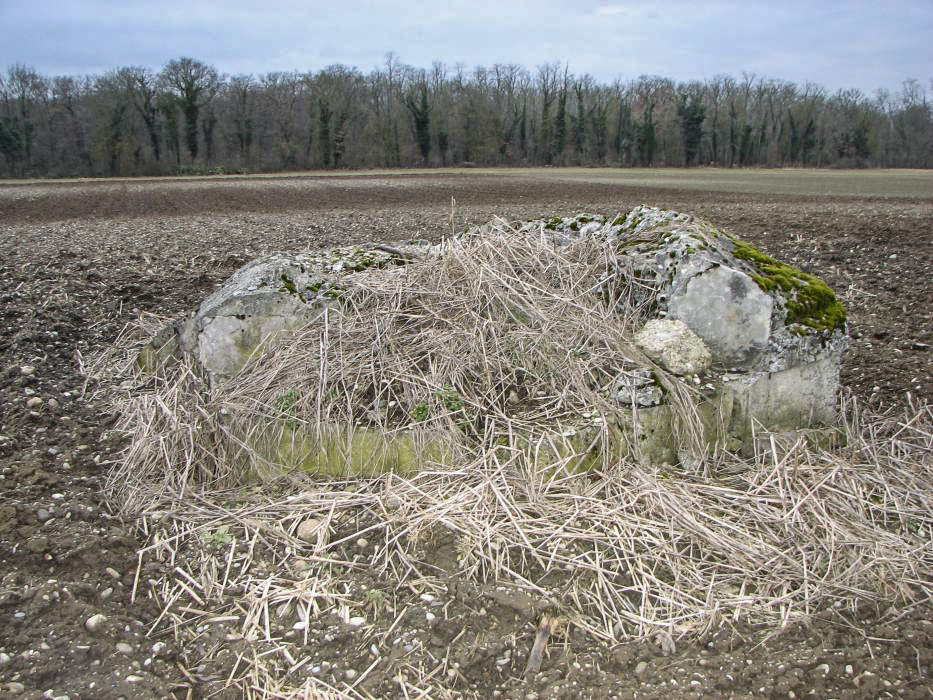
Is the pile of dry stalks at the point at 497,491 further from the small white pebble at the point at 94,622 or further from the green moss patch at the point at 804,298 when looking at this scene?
the green moss patch at the point at 804,298

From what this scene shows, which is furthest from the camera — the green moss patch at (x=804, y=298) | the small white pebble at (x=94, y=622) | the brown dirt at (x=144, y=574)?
the green moss patch at (x=804, y=298)

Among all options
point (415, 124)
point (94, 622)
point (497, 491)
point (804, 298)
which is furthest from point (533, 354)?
point (415, 124)

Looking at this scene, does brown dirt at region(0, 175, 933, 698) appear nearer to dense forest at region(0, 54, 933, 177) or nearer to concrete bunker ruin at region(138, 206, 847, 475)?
concrete bunker ruin at region(138, 206, 847, 475)

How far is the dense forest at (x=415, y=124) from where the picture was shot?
65250 millimetres

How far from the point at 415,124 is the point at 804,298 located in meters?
77.4

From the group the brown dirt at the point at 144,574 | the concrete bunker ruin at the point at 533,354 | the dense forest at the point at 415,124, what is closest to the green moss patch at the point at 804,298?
the concrete bunker ruin at the point at 533,354

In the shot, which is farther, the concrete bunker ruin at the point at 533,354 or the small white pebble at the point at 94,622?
the concrete bunker ruin at the point at 533,354

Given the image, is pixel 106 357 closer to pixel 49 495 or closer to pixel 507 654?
pixel 49 495

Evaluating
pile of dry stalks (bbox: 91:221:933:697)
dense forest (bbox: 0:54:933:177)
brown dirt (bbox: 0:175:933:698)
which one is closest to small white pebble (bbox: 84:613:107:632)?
brown dirt (bbox: 0:175:933:698)

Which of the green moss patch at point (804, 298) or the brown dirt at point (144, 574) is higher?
the green moss patch at point (804, 298)

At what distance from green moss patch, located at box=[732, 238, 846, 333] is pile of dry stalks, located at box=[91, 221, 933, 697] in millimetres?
666

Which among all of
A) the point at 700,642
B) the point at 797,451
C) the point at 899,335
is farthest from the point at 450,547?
the point at 899,335

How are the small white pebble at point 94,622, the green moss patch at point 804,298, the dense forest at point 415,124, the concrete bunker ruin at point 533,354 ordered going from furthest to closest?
the dense forest at point 415,124, the green moss patch at point 804,298, the concrete bunker ruin at point 533,354, the small white pebble at point 94,622

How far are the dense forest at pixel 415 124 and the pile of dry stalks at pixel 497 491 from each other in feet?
204
